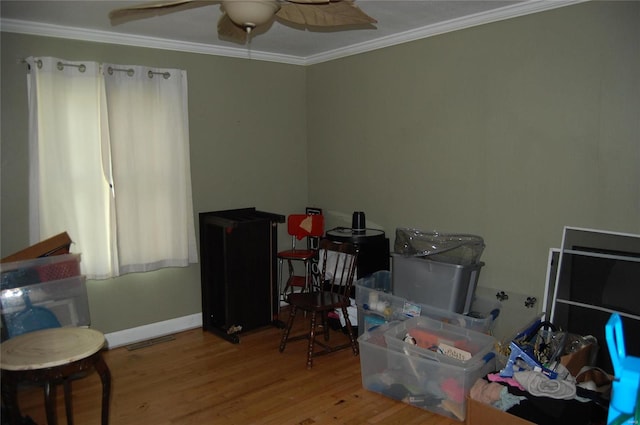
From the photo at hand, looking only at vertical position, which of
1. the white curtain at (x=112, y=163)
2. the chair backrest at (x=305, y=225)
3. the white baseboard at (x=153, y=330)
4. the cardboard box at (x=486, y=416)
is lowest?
the white baseboard at (x=153, y=330)

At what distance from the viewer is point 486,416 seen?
2.35m

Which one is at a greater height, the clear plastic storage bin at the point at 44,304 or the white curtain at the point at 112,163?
the white curtain at the point at 112,163

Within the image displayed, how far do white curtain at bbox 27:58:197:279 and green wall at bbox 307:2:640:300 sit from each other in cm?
152

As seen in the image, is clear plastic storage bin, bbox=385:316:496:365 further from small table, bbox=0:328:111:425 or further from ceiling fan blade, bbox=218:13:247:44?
ceiling fan blade, bbox=218:13:247:44

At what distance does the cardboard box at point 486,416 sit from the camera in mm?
2244

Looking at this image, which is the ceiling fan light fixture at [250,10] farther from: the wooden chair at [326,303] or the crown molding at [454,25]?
the wooden chair at [326,303]

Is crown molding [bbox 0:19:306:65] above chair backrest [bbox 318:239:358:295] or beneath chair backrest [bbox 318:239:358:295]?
above

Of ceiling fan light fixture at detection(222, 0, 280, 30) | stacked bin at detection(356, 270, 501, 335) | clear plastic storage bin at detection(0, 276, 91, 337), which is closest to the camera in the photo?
ceiling fan light fixture at detection(222, 0, 280, 30)

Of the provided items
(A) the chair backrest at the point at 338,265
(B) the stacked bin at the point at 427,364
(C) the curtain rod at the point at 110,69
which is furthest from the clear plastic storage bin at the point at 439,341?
(C) the curtain rod at the point at 110,69

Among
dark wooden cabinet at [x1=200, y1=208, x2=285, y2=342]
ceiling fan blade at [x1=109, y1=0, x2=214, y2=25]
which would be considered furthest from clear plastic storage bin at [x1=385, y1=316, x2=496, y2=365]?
ceiling fan blade at [x1=109, y1=0, x2=214, y2=25]

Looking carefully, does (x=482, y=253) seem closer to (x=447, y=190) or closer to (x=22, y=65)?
(x=447, y=190)

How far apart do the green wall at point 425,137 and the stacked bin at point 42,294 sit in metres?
0.48

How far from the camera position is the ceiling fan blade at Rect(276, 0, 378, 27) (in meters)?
2.01

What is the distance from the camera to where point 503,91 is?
10.3 feet
